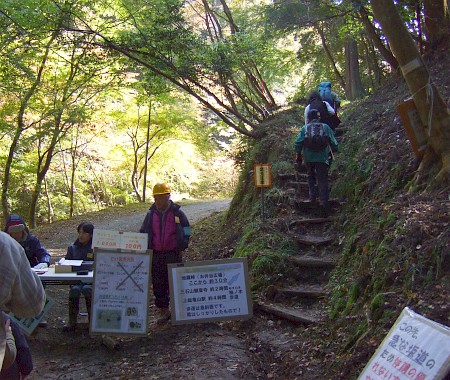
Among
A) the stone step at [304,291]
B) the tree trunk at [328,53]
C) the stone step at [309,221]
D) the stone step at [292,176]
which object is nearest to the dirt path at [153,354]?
the stone step at [304,291]

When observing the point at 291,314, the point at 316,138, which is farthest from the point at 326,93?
the point at 291,314

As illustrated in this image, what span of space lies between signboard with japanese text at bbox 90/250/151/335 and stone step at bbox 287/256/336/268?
2.05m

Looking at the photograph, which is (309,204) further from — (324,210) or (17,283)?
(17,283)

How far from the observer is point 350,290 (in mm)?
5070

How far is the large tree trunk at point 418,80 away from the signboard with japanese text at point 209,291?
2509 millimetres

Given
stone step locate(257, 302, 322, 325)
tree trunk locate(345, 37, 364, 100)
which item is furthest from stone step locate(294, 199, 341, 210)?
tree trunk locate(345, 37, 364, 100)

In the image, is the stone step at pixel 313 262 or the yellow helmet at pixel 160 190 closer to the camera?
the yellow helmet at pixel 160 190

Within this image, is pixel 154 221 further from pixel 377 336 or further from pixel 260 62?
pixel 260 62

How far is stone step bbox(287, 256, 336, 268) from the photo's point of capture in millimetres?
6469

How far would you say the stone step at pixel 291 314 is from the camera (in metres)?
5.45

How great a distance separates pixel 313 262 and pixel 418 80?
2.63 m

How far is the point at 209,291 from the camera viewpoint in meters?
5.75

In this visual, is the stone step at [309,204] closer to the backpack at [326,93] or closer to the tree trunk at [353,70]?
the backpack at [326,93]

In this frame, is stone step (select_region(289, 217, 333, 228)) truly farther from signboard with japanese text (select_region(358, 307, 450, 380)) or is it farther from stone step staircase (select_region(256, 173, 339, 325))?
signboard with japanese text (select_region(358, 307, 450, 380))
